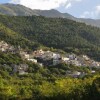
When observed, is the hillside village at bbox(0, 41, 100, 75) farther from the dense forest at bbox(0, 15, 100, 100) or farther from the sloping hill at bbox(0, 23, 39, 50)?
the sloping hill at bbox(0, 23, 39, 50)

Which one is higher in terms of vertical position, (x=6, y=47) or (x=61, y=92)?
(x=61, y=92)

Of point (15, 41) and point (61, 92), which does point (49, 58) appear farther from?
point (61, 92)

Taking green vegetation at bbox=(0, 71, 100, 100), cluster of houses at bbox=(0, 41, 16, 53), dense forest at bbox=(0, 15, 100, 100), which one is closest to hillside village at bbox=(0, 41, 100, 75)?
cluster of houses at bbox=(0, 41, 16, 53)

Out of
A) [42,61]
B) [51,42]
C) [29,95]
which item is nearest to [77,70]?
[42,61]

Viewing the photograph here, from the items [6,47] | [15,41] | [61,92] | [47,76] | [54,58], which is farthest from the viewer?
[15,41]

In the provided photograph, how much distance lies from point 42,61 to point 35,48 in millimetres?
19474

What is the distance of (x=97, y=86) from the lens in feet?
189

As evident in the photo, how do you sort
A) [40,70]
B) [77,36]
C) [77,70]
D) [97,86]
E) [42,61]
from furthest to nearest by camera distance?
[77,36], [42,61], [77,70], [40,70], [97,86]

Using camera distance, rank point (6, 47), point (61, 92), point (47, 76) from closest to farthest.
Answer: point (61, 92) < point (47, 76) < point (6, 47)

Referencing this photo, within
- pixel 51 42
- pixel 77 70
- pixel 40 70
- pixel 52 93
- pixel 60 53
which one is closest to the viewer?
pixel 52 93

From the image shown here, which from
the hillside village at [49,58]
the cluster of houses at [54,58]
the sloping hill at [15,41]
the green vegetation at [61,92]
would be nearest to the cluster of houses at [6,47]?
the hillside village at [49,58]

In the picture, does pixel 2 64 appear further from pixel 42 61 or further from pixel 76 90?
pixel 76 90

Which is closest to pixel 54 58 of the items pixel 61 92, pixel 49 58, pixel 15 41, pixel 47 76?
pixel 49 58

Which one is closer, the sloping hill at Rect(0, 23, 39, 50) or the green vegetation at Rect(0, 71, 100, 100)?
the green vegetation at Rect(0, 71, 100, 100)
